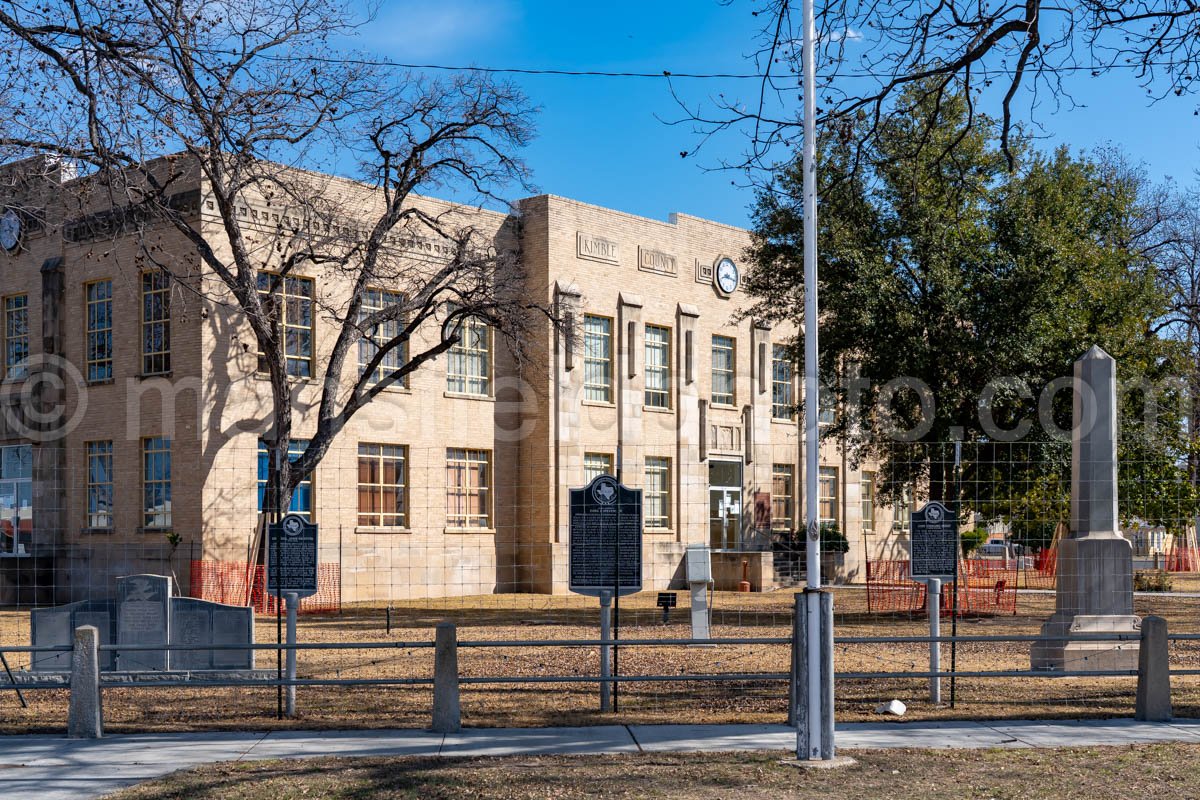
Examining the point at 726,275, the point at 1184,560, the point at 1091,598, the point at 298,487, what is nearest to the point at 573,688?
the point at 1091,598

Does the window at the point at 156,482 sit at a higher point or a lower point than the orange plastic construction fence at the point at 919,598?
higher

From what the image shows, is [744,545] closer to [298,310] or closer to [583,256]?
[583,256]

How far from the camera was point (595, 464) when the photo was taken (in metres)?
35.2

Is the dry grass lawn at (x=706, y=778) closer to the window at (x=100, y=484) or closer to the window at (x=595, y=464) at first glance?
the window at (x=100, y=484)

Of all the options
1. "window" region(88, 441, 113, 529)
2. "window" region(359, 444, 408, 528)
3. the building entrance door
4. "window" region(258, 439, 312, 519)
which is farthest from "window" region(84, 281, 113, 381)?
the building entrance door

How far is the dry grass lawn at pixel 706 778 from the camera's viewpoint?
9062 millimetres

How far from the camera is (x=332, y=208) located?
1016 inches

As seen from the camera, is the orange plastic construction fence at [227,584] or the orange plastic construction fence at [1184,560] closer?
the orange plastic construction fence at [227,584]

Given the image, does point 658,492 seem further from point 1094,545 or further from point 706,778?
point 706,778

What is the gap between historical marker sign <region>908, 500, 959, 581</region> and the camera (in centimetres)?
1342

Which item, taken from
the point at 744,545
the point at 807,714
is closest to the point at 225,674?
the point at 807,714

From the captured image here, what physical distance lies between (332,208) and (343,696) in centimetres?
1393

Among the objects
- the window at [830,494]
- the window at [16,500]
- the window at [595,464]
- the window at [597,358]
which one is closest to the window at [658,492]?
the window at [595,464]

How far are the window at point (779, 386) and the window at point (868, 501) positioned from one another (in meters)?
4.78
